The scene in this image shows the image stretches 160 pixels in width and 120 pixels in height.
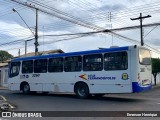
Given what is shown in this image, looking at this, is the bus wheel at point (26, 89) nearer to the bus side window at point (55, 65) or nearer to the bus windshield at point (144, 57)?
the bus side window at point (55, 65)

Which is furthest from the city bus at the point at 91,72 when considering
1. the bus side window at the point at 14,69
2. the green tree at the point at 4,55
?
the green tree at the point at 4,55

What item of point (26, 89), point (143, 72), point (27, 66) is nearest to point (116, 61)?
point (143, 72)

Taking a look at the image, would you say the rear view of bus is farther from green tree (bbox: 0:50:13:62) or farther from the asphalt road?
green tree (bbox: 0:50:13:62)

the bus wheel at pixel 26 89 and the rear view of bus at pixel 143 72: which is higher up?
the rear view of bus at pixel 143 72

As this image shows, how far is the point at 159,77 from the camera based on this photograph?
45.9 meters

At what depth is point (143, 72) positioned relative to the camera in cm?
1641

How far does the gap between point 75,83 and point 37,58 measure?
3.96m

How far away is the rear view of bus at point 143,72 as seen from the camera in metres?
15.8

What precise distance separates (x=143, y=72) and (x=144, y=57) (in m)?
0.90

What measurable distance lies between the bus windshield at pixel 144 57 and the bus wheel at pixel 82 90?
3777 millimetres

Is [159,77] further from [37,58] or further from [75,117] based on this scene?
[75,117]

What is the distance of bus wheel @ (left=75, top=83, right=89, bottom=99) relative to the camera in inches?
707

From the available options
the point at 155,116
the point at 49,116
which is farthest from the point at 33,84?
the point at 155,116

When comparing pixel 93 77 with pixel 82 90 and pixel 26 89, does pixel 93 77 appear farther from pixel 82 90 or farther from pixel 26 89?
pixel 26 89
